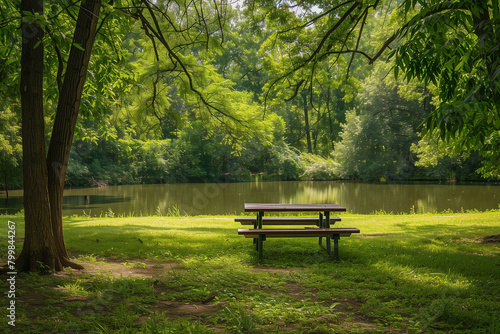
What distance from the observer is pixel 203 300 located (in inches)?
151

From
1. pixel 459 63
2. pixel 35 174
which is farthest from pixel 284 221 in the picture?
pixel 459 63

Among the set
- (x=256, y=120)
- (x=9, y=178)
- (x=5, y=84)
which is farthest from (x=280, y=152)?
(x=5, y=84)

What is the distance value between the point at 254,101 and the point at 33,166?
104 feet

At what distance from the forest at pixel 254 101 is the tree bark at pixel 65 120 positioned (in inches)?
11.7

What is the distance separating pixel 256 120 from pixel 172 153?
2839cm

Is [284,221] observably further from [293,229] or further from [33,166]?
[33,166]

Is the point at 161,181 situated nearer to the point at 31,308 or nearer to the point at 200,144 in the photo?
the point at 200,144

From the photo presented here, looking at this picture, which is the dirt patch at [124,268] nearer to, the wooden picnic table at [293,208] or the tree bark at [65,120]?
the tree bark at [65,120]

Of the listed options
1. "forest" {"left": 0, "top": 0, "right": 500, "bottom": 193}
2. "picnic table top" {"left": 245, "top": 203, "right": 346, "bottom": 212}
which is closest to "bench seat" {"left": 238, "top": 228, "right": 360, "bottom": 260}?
"picnic table top" {"left": 245, "top": 203, "right": 346, "bottom": 212}

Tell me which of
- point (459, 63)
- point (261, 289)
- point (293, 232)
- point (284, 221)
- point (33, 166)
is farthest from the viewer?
point (284, 221)

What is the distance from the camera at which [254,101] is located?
35.3 meters

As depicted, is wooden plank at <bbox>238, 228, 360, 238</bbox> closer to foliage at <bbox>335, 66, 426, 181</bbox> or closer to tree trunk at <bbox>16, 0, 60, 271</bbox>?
tree trunk at <bbox>16, 0, 60, 271</bbox>

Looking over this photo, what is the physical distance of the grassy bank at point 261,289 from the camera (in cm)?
325

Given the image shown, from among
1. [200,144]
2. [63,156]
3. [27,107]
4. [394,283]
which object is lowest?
[394,283]
